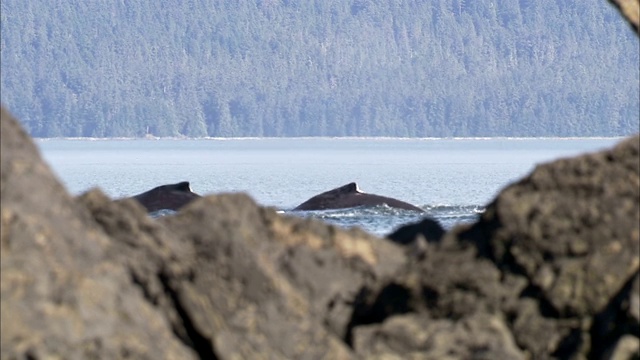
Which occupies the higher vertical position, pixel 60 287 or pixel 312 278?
pixel 60 287

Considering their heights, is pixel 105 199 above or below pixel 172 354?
above

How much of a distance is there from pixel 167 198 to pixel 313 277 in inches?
990

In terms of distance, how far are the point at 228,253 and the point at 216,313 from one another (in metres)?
0.44

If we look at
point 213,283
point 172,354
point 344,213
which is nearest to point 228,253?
point 213,283

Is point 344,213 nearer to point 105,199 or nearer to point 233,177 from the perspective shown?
point 105,199

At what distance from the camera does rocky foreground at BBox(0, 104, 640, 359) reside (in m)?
9.69

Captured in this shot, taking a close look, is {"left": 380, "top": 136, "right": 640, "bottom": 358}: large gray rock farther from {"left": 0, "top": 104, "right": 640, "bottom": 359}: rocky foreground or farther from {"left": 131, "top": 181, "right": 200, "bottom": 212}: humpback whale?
{"left": 131, "top": 181, "right": 200, "bottom": 212}: humpback whale

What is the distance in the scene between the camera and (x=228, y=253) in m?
10.5

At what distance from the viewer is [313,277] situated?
1095 centimetres

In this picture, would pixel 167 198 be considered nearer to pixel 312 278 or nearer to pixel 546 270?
pixel 312 278

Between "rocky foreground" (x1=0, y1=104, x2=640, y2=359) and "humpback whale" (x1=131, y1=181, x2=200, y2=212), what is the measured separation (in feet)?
75.5

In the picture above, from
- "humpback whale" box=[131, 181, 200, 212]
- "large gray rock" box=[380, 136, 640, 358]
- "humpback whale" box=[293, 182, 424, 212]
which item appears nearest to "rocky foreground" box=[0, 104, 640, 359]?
"large gray rock" box=[380, 136, 640, 358]

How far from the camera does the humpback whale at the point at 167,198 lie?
3478cm

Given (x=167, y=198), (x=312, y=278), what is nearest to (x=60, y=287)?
(x=312, y=278)
